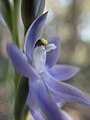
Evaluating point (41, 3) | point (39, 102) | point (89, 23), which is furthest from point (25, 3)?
point (89, 23)

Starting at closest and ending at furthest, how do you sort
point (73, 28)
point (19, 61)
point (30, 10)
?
1. point (19, 61)
2. point (30, 10)
3. point (73, 28)

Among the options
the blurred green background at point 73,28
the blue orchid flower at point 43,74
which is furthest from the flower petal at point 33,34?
the blurred green background at point 73,28

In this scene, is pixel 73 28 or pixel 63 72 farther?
pixel 73 28

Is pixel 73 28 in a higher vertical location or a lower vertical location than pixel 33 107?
higher

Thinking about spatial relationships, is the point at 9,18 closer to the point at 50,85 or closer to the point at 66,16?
the point at 50,85

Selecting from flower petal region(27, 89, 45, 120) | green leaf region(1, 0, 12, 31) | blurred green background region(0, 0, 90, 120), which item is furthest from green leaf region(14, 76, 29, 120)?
blurred green background region(0, 0, 90, 120)

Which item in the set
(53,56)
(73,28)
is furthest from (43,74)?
(73,28)

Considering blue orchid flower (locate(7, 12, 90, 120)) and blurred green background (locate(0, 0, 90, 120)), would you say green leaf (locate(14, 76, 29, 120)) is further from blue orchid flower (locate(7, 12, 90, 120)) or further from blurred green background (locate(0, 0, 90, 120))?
blurred green background (locate(0, 0, 90, 120))

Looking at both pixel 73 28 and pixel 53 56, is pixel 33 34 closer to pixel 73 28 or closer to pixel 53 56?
pixel 53 56
